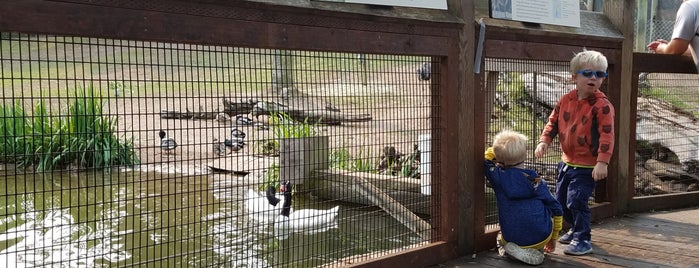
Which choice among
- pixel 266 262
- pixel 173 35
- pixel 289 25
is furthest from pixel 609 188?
pixel 173 35

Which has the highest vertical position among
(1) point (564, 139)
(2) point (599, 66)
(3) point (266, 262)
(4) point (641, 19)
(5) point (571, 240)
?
(4) point (641, 19)

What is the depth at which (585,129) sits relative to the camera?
4305mm

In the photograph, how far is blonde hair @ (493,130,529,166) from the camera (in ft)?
13.2

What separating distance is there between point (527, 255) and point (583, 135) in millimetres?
885

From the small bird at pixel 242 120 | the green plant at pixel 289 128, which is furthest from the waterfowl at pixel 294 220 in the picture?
the small bird at pixel 242 120

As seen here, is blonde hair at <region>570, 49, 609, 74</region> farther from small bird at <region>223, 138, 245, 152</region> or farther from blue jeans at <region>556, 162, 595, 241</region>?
small bird at <region>223, 138, 245, 152</region>

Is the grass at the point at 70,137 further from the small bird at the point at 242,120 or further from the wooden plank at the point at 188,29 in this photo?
the small bird at the point at 242,120

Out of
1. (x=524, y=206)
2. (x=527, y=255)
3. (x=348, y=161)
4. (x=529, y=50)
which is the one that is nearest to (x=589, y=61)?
(x=529, y=50)

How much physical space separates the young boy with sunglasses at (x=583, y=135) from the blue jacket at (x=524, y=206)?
1.09 feet

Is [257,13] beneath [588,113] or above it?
above

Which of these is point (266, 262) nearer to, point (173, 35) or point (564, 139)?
point (564, 139)

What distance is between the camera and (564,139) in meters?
4.43

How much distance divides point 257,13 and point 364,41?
0.68 metres

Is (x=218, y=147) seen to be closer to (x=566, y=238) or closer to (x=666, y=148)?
(x=566, y=238)
